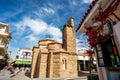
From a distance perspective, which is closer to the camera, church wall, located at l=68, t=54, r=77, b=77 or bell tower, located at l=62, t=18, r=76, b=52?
church wall, located at l=68, t=54, r=77, b=77

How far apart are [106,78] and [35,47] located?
2456 centimetres

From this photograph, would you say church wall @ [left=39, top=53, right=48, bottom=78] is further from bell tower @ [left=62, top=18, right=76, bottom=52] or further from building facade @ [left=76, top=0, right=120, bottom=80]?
building facade @ [left=76, top=0, right=120, bottom=80]

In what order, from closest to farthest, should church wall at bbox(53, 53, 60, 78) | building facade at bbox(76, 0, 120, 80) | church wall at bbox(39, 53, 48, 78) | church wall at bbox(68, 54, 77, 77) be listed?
building facade at bbox(76, 0, 120, 80) < church wall at bbox(53, 53, 60, 78) < church wall at bbox(39, 53, 48, 78) < church wall at bbox(68, 54, 77, 77)

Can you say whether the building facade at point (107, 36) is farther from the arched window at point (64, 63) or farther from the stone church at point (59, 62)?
the arched window at point (64, 63)

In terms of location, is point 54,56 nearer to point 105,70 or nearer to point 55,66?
point 55,66

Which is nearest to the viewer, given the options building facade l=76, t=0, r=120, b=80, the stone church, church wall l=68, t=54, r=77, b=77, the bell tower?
building facade l=76, t=0, r=120, b=80

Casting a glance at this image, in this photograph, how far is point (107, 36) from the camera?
15.9ft

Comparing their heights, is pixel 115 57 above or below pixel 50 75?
above

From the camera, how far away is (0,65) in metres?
33.8

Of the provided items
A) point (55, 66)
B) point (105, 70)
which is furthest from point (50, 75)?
point (105, 70)

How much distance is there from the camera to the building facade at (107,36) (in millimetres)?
4329

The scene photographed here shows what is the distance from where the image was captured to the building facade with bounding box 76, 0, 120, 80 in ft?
14.2

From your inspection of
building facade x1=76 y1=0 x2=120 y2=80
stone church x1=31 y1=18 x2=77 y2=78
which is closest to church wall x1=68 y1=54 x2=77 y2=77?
stone church x1=31 y1=18 x2=77 y2=78

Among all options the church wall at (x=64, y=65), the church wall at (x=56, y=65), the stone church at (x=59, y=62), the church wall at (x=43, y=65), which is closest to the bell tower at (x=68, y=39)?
the stone church at (x=59, y=62)
